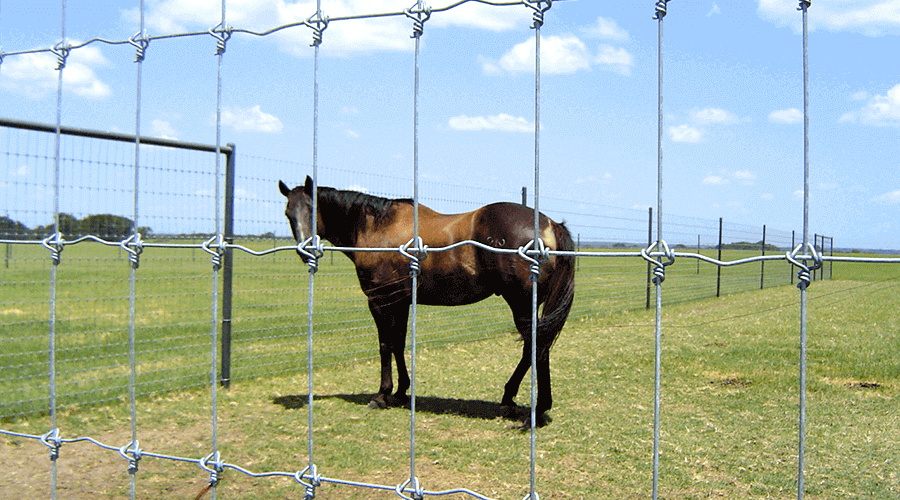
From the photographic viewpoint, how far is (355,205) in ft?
15.7

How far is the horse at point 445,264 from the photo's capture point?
3.80m

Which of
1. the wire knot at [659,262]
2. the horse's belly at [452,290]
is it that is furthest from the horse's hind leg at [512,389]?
the wire knot at [659,262]

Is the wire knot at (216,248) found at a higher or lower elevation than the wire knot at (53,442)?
higher

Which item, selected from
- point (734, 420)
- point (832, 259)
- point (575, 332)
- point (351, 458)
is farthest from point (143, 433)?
point (575, 332)

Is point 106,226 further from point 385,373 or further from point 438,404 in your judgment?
point 438,404

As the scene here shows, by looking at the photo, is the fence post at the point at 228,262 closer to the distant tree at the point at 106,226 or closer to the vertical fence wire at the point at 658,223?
the distant tree at the point at 106,226

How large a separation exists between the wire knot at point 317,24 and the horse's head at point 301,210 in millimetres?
1730

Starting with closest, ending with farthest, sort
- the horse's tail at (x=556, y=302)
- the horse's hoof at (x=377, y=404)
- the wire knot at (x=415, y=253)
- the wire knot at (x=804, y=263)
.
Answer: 1. the wire knot at (x=804, y=263)
2. the wire knot at (x=415, y=253)
3. the horse's tail at (x=556, y=302)
4. the horse's hoof at (x=377, y=404)

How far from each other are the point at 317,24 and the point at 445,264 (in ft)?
9.14

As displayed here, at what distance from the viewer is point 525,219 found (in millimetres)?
4148

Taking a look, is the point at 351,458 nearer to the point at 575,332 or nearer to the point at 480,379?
the point at 480,379

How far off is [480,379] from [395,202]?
5.49 feet

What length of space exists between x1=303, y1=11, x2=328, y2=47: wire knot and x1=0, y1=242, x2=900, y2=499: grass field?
2.12 metres

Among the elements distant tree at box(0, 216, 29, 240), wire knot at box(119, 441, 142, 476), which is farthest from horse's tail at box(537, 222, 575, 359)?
distant tree at box(0, 216, 29, 240)
